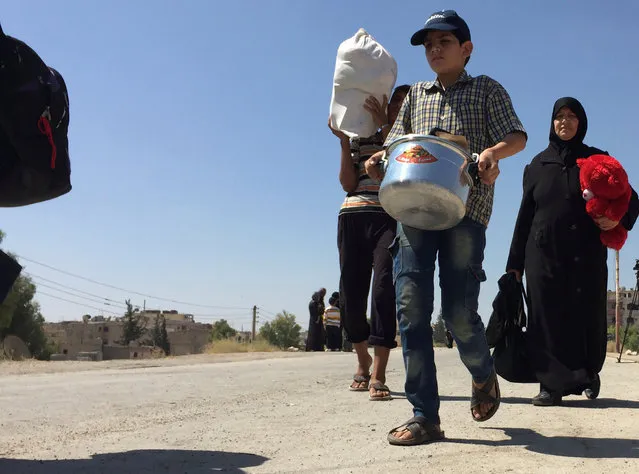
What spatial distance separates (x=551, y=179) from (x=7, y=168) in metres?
4.18

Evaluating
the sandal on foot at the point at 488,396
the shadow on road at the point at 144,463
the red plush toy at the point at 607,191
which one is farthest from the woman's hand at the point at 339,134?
the shadow on road at the point at 144,463

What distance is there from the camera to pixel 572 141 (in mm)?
5758

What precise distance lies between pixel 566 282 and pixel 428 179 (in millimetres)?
2665

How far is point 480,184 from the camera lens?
3754 mm

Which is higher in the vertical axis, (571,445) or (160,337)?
(160,337)

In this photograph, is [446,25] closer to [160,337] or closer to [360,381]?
[360,381]

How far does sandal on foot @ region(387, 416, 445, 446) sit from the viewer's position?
11.3 ft

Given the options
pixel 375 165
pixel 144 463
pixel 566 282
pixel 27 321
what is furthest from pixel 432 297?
pixel 27 321

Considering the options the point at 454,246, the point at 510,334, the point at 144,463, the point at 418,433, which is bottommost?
the point at 144,463

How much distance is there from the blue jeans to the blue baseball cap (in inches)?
39.4

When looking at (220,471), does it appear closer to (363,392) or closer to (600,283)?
(363,392)

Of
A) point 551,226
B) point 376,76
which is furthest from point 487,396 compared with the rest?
point 376,76

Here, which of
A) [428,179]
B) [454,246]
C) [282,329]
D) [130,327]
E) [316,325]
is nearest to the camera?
[428,179]

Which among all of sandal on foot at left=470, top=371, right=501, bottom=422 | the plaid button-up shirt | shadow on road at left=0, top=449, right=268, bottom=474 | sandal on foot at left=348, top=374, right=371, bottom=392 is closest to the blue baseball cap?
the plaid button-up shirt
